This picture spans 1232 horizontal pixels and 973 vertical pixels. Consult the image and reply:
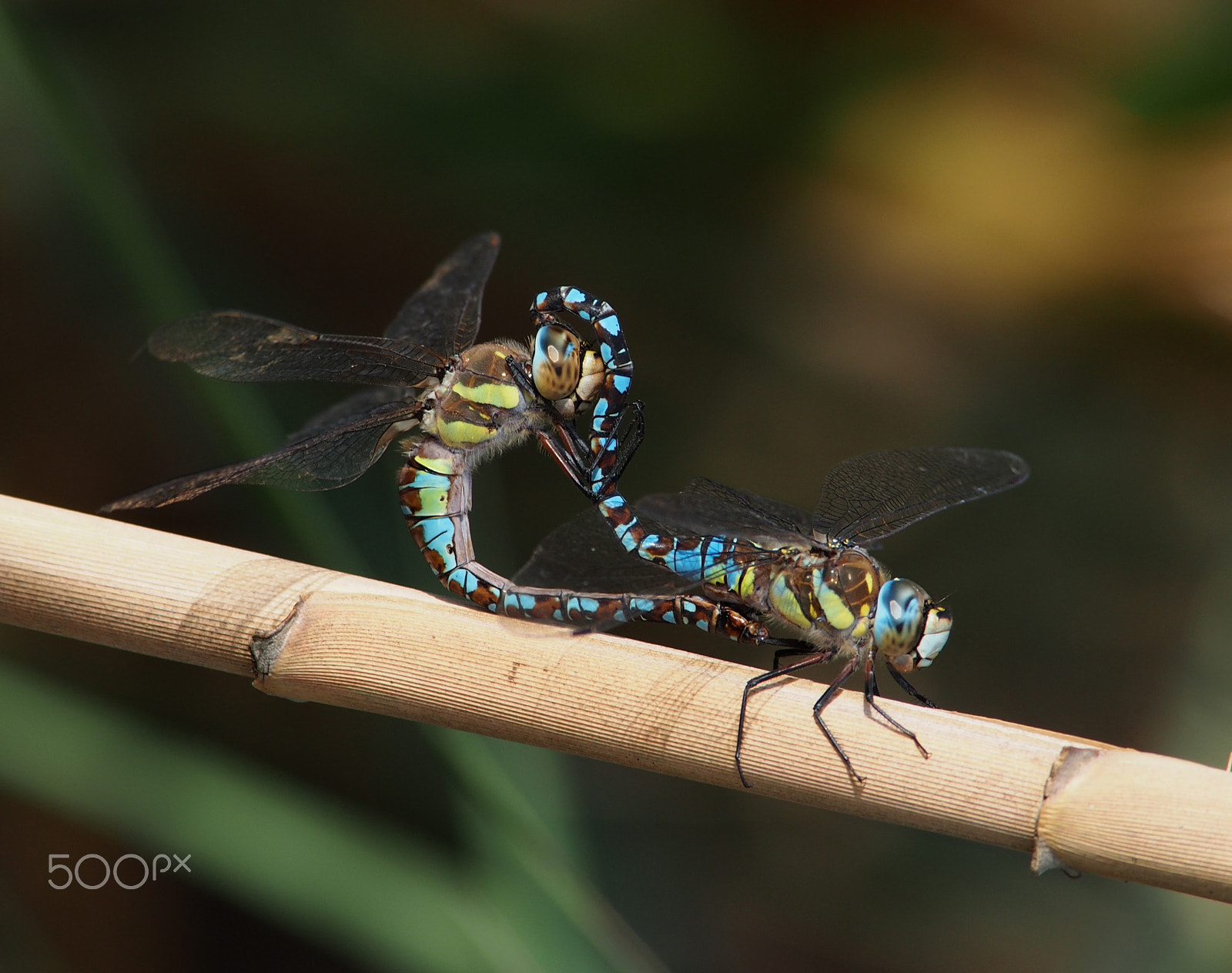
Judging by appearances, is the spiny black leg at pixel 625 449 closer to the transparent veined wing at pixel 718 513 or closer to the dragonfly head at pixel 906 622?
the transparent veined wing at pixel 718 513

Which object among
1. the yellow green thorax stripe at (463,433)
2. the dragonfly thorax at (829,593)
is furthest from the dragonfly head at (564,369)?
the dragonfly thorax at (829,593)

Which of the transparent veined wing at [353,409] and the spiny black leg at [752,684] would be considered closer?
the spiny black leg at [752,684]

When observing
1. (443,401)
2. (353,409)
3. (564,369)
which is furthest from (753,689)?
(353,409)

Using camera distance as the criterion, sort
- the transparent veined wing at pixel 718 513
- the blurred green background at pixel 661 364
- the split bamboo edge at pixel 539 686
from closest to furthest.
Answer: the split bamboo edge at pixel 539 686, the transparent veined wing at pixel 718 513, the blurred green background at pixel 661 364

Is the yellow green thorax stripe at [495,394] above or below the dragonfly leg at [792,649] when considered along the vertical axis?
Answer: above

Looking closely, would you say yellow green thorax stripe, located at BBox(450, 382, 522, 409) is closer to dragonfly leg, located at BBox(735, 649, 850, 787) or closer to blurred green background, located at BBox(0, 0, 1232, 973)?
blurred green background, located at BBox(0, 0, 1232, 973)

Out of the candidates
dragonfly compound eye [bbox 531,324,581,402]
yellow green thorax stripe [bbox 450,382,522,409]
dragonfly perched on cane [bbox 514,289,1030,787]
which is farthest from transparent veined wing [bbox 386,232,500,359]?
dragonfly perched on cane [bbox 514,289,1030,787]
